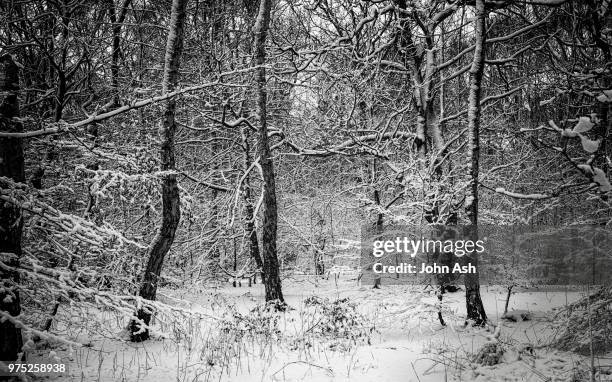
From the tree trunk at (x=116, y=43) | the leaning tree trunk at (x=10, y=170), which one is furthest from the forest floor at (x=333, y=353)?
the tree trunk at (x=116, y=43)

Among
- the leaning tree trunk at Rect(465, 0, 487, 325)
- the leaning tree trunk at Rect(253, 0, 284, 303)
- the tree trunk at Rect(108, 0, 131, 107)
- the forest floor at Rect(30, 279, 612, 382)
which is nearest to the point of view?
the forest floor at Rect(30, 279, 612, 382)

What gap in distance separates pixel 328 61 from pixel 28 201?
28.4 ft

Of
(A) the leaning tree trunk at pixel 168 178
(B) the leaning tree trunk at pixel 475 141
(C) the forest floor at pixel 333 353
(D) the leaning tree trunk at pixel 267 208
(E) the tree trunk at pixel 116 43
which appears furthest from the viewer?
(D) the leaning tree trunk at pixel 267 208

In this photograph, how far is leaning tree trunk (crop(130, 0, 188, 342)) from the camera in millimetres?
5922

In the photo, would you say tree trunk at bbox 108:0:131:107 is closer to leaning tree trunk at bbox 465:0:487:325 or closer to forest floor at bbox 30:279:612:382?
forest floor at bbox 30:279:612:382

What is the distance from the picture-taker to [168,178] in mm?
6086

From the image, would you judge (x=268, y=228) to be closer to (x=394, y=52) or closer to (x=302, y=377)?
(x=302, y=377)

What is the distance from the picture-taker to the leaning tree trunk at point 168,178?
5.92m

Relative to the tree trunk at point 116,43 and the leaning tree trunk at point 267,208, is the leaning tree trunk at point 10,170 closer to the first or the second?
the tree trunk at point 116,43

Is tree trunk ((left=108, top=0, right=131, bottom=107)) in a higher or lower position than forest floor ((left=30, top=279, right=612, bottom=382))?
higher

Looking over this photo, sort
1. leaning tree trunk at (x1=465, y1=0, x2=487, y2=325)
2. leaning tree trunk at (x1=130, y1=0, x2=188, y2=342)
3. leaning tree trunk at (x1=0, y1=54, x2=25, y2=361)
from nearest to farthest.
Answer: leaning tree trunk at (x1=0, y1=54, x2=25, y2=361) → leaning tree trunk at (x1=130, y1=0, x2=188, y2=342) → leaning tree trunk at (x1=465, y1=0, x2=487, y2=325)

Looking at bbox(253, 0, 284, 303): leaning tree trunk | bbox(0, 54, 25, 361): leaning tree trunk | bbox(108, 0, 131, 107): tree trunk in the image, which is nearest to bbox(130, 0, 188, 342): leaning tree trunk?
bbox(108, 0, 131, 107): tree trunk

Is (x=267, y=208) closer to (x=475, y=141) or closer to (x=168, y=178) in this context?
(x=168, y=178)

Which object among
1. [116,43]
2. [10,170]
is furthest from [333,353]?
[116,43]
